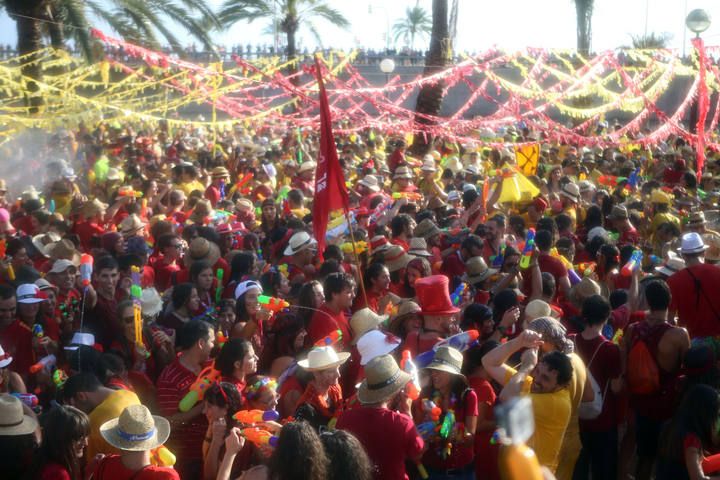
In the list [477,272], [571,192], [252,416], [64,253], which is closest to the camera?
[252,416]

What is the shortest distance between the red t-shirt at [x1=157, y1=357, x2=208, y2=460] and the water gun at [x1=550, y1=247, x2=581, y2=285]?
399 cm

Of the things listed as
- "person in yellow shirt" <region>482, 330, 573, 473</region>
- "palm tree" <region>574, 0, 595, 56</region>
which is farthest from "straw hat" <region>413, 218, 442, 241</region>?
"palm tree" <region>574, 0, 595, 56</region>

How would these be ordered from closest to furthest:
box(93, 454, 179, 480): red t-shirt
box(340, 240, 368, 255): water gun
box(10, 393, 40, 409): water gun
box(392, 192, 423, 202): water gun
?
box(93, 454, 179, 480): red t-shirt → box(10, 393, 40, 409): water gun → box(340, 240, 368, 255): water gun → box(392, 192, 423, 202): water gun

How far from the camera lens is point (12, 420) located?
409cm

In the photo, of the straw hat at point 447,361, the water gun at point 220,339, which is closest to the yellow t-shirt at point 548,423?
the straw hat at point 447,361

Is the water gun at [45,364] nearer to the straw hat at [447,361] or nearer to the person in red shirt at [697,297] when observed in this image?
the straw hat at [447,361]

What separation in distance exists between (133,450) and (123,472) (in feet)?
0.38

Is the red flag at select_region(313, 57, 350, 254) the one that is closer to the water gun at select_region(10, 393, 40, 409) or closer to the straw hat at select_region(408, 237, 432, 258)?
the straw hat at select_region(408, 237, 432, 258)

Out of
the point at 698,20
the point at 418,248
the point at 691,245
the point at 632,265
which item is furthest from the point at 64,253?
the point at 698,20

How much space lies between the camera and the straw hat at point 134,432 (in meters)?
3.80

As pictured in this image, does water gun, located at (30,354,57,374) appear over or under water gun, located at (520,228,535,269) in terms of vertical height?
under

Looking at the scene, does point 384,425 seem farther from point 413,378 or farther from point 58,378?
point 58,378

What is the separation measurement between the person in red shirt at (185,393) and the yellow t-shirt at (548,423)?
6.06ft

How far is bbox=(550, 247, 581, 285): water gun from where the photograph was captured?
25.1 ft
